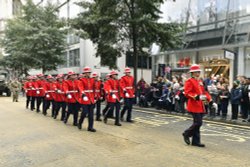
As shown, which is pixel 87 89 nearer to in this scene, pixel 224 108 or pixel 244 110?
pixel 224 108

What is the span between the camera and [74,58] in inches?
1495

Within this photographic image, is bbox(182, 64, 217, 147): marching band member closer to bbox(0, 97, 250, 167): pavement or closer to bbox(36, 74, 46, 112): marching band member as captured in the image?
bbox(0, 97, 250, 167): pavement

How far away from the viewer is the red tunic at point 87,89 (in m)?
10.1

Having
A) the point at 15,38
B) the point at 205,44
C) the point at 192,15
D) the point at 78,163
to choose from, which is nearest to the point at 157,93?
the point at 205,44

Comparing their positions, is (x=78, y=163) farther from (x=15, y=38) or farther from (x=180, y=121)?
(x=15, y=38)

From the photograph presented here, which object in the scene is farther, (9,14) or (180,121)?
(9,14)

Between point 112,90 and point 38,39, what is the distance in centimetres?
2158

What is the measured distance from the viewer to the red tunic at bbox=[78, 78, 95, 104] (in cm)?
1008

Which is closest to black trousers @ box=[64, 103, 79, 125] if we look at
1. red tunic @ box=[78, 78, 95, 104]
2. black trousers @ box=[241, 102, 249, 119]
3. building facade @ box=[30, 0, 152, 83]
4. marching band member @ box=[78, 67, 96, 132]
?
marching band member @ box=[78, 67, 96, 132]

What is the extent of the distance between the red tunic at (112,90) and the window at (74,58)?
26.0m

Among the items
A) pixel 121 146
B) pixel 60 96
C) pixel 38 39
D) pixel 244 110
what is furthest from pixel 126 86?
pixel 38 39

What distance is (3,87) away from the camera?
31250 millimetres

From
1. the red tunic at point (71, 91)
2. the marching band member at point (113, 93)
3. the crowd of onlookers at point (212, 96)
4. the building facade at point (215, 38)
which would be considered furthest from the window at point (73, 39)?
the marching band member at point (113, 93)

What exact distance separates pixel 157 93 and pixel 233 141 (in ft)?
24.6
